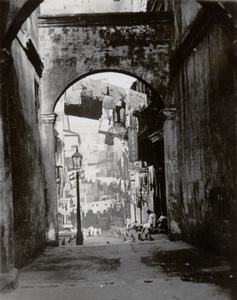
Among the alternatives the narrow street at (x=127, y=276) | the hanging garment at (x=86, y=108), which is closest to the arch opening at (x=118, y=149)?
the hanging garment at (x=86, y=108)

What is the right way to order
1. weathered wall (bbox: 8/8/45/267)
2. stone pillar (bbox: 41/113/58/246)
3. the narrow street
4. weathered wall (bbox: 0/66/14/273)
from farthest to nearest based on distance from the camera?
stone pillar (bbox: 41/113/58/246) → weathered wall (bbox: 8/8/45/267) → weathered wall (bbox: 0/66/14/273) → the narrow street

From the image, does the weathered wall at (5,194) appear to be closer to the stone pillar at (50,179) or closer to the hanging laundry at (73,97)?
the stone pillar at (50,179)

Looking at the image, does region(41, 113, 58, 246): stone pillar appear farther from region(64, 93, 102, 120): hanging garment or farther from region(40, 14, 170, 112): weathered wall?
region(64, 93, 102, 120): hanging garment

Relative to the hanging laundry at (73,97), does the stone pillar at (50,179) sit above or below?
below

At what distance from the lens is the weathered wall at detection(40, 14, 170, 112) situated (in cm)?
1042

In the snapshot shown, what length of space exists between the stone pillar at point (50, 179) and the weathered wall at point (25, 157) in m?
0.39

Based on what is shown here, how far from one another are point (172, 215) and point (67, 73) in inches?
178

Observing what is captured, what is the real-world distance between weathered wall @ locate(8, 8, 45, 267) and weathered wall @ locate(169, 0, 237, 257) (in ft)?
11.1

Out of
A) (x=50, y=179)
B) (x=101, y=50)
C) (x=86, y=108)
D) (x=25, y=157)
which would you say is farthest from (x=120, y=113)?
(x=25, y=157)

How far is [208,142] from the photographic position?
24.6 ft

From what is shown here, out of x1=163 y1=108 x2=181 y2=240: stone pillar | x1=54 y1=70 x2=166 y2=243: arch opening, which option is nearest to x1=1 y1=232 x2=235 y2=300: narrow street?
x1=163 y1=108 x2=181 y2=240: stone pillar

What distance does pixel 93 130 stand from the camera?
78.1 metres

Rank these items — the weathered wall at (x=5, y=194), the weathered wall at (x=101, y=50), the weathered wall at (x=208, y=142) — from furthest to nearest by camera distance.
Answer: the weathered wall at (x=101, y=50) → the weathered wall at (x=208, y=142) → the weathered wall at (x=5, y=194)

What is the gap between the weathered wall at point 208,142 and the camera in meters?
6.28
